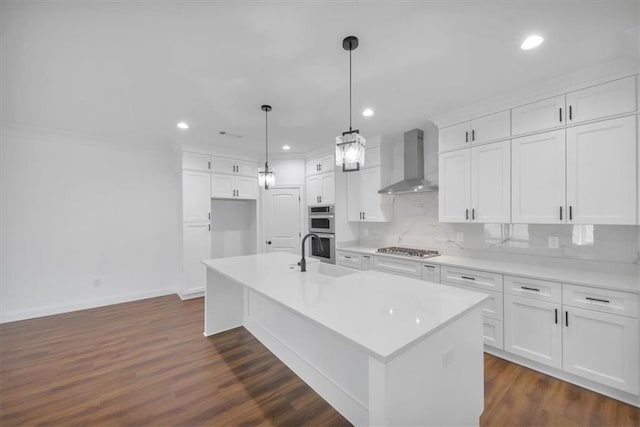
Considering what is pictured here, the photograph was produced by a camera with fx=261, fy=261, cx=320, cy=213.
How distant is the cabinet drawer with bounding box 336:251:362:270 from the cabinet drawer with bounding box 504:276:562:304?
1793 millimetres

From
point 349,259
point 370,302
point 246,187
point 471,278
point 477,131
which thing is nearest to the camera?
point 370,302

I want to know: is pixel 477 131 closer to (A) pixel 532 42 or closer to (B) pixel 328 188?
(A) pixel 532 42

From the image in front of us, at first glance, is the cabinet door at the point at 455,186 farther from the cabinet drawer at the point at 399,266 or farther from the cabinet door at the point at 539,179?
the cabinet drawer at the point at 399,266

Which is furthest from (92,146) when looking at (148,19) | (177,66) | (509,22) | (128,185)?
(509,22)

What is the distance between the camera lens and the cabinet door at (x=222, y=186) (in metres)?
4.45

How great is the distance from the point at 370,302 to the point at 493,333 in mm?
1778

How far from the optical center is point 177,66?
6.60 feet

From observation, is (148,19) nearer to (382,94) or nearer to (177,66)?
(177,66)

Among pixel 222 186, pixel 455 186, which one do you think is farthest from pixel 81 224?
pixel 455 186

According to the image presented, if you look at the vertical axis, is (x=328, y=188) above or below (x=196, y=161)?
below

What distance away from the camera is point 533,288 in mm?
2217

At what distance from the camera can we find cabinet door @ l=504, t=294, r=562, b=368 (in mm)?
2107

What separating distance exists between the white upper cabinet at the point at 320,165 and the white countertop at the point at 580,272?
2278 mm

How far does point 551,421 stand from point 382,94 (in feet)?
9.07
